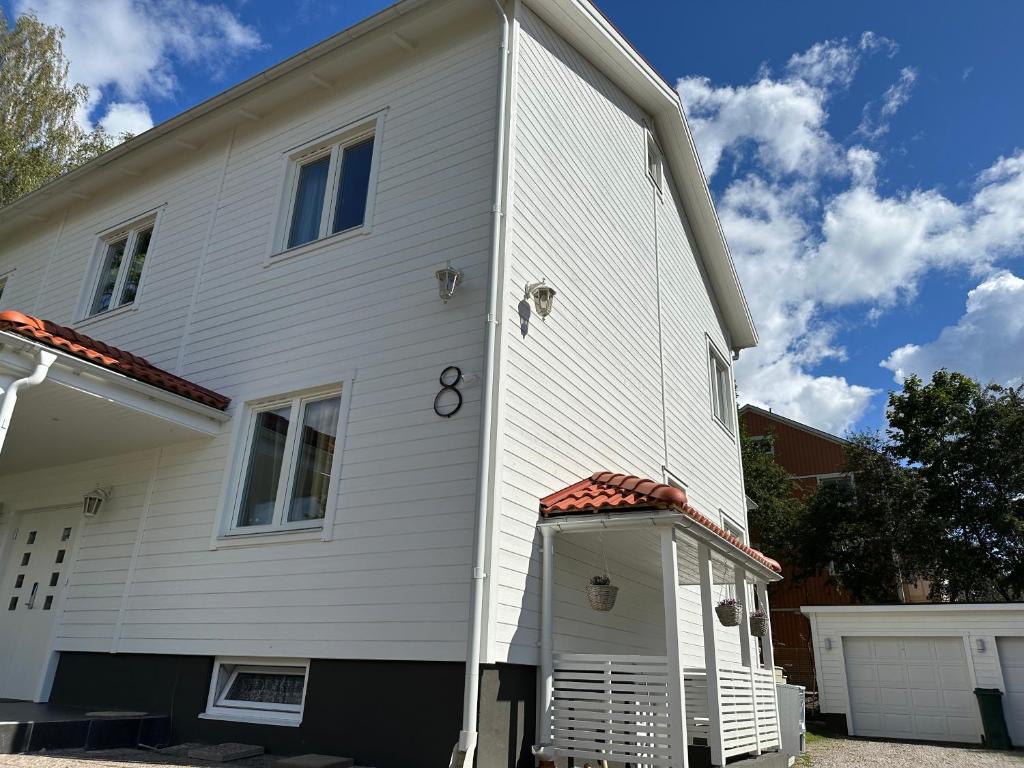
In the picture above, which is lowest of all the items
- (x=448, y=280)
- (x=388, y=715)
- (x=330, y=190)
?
(x=388, y=715)

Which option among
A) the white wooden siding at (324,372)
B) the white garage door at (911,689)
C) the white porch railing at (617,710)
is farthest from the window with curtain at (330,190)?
the white garage door at (911,689)

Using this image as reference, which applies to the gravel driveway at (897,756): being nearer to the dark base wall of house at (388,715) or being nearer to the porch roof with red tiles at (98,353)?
the dark base wall of house at (388,715)

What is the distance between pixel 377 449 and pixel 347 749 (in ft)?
7.51

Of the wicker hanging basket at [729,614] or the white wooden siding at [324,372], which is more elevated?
the white wooden siding at [324,372]

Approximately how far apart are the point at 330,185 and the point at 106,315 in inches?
150

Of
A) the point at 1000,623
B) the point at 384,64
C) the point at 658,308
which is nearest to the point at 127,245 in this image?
the point at 384,64

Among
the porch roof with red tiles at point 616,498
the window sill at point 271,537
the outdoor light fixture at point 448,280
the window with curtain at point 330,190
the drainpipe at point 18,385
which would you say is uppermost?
the window with curtain at point 330,190

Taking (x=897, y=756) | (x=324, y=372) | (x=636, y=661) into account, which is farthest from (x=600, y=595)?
(x=897, y=756)

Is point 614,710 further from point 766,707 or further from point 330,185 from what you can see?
point 330,185

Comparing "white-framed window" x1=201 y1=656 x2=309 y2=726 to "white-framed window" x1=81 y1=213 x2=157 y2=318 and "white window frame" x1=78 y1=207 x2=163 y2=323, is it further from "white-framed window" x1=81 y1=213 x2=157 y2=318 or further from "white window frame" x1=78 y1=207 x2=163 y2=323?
"white-framed window" x1=81 y1=213 x2=157 y2=318

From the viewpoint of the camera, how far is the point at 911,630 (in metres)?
14.5

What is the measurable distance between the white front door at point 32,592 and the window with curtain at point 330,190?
4.20m

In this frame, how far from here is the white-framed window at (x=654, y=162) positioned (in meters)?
10.9

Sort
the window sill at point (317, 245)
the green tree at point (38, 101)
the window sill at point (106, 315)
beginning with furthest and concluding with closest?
1. the green tree at point (38, 101)
2. the window sill at point (106, 315)
3. the window sill at point (317, 245)
